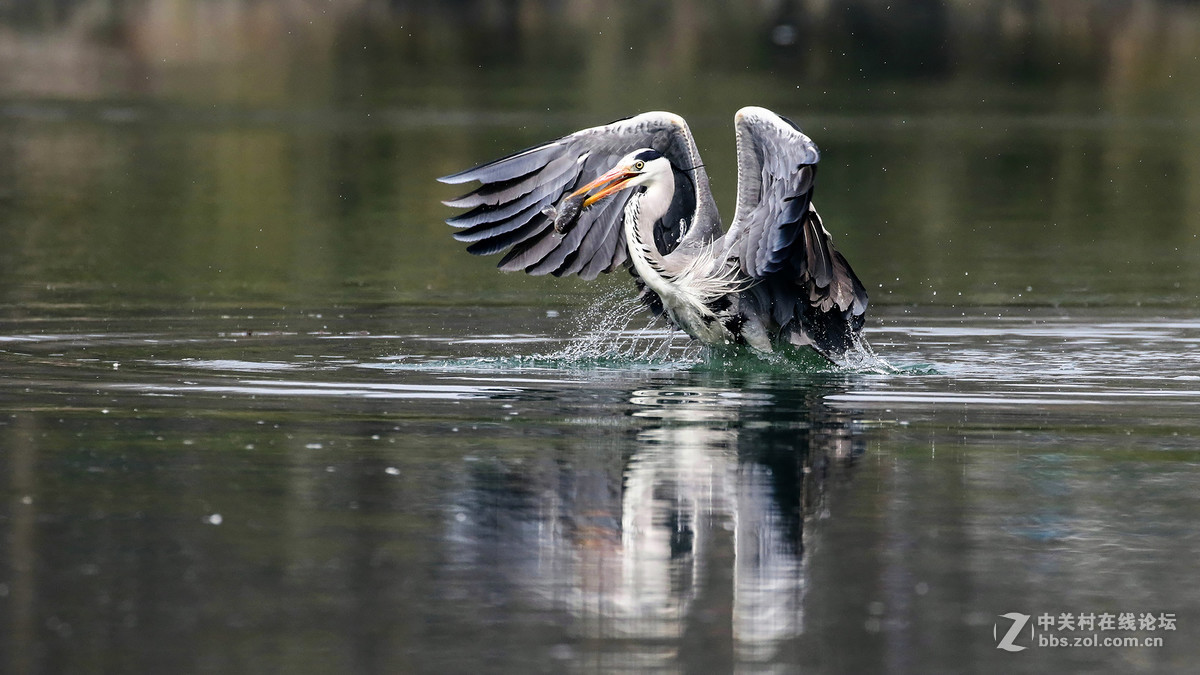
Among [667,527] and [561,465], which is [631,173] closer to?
[561,465]

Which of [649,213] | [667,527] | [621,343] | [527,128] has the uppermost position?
[527,128]

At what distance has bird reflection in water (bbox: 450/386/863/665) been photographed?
732cm

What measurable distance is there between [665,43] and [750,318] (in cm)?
5811

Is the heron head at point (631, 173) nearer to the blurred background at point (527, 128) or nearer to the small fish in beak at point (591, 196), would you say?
the small fish in beak at point (591, 196)

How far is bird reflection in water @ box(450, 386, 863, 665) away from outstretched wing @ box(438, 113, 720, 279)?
309 cm

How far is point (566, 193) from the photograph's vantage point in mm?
14609

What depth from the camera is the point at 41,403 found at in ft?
38.3

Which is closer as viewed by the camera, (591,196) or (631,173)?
(631,173)

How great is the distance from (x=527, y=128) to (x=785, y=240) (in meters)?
26.1

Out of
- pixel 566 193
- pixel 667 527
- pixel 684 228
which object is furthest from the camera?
pixel 566 193

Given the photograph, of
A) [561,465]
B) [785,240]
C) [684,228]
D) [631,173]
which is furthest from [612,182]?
[561,465]

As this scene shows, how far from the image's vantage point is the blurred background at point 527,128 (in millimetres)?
20391

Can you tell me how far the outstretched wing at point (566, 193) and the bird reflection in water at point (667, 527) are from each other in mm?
3092

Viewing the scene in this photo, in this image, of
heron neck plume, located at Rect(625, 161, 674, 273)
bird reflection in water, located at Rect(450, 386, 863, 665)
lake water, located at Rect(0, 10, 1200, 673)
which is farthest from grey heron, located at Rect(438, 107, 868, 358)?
bird reflection in water, located at Rect(450, 386, 863, 665)
